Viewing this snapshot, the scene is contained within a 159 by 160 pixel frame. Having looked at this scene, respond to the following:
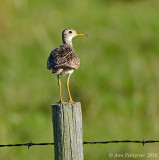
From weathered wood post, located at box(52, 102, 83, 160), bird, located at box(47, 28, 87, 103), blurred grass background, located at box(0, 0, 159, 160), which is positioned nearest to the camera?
weathered wood post, located at box(52, 102, 83, 160)

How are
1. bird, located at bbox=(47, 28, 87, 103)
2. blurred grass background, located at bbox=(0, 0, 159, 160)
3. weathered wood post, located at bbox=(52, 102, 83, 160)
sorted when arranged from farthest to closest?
1. blurred grass background, located at bbox=(0, 0, 159, 160)
2. bird, located at bbox=(47, 28, 87, 103)
3. weathered wood post, located at bbox=(52, 102, 83, 160)

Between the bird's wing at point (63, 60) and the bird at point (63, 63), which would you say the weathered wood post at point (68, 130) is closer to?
the bird at point (63, 63)

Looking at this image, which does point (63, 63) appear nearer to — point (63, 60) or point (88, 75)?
point (63, 60)

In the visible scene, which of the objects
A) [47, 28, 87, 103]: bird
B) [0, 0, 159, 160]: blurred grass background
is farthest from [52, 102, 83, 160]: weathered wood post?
[0, 0, 159, 160]: blurred grass background

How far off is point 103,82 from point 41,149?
3.42 metres

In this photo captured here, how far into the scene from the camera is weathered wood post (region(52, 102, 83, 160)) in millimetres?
4957

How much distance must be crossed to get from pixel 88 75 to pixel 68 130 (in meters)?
7.50

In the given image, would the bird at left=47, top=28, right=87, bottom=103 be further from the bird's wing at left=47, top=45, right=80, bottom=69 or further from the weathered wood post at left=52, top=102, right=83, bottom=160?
the weathered wood post at left=52, top=102, right=83, bottom=160

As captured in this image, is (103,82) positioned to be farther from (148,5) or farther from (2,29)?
(148,5)

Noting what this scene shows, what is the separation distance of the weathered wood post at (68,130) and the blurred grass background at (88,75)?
13.7 ft

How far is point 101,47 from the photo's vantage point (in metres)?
14.4

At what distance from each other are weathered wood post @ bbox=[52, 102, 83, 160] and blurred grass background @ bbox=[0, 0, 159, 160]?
4165mm

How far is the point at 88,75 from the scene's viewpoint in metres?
12.4

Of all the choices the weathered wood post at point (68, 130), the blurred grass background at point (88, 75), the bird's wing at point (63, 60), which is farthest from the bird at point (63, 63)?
the blurred grass background at point (88, 75)
